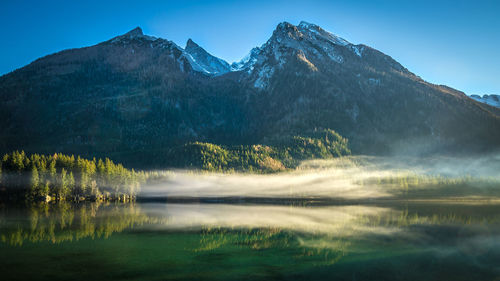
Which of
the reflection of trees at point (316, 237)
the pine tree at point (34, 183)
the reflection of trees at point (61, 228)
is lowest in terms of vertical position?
the reflection of trees at point (316, 237)

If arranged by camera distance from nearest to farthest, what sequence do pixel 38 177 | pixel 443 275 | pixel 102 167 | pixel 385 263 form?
pixel 443 275, pixel 385 263, pixel 38 177, pixel 102 167

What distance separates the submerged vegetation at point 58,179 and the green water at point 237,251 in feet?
151

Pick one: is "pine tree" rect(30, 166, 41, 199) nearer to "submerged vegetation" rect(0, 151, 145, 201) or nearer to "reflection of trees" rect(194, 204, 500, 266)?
"submerged vegetation" rect(0, 151, 145, 201)

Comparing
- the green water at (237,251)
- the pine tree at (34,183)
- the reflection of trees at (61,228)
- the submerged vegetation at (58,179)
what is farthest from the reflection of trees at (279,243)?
the submerged vegetation at (58,179)

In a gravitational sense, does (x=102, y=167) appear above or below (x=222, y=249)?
above

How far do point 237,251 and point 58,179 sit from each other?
10012 cm

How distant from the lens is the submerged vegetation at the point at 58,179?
125 m

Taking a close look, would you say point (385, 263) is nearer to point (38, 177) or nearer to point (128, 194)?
point (38, 177)

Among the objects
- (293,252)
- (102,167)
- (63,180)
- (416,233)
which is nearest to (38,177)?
(63,180)

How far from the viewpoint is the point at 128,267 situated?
140ft

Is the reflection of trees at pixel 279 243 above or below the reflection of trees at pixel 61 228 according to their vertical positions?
below

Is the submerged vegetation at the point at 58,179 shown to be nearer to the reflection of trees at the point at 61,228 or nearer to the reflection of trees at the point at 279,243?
the reflection of trees at the point at 61,228

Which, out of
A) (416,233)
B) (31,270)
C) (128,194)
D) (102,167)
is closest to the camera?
(31,270)

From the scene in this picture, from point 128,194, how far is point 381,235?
4719 inches
